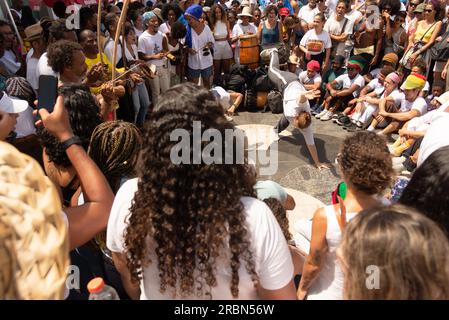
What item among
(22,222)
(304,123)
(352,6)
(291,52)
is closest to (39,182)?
(22,222)

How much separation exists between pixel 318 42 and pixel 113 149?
5589 mm

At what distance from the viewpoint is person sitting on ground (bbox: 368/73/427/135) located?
5.04 metres

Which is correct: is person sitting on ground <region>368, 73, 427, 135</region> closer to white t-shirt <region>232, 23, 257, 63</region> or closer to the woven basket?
white t-shirt <region>232, 23, 257, 63</region>

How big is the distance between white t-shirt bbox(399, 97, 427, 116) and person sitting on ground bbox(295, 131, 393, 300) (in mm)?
3449

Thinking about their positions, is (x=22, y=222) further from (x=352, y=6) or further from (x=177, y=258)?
(x=352, y=6)

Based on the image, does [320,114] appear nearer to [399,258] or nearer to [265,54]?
[265,54]

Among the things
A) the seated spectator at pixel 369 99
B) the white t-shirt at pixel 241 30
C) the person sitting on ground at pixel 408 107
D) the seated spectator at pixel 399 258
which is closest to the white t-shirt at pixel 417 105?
the person sitting on ground at pixel 408 107

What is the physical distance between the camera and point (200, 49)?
6.45 meters

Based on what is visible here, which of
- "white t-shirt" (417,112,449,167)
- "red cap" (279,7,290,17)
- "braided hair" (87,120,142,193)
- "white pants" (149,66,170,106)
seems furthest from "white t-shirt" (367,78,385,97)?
"braided hair" (87,120,142,193)

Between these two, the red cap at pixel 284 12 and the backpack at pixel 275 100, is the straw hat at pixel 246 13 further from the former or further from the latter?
the backpack at pixel 275 100

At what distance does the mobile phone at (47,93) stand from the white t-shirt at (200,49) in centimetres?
382

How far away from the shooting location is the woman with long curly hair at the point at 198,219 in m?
1.16

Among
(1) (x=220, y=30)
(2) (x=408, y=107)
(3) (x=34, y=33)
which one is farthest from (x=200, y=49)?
(2) (x=408, y=107)
